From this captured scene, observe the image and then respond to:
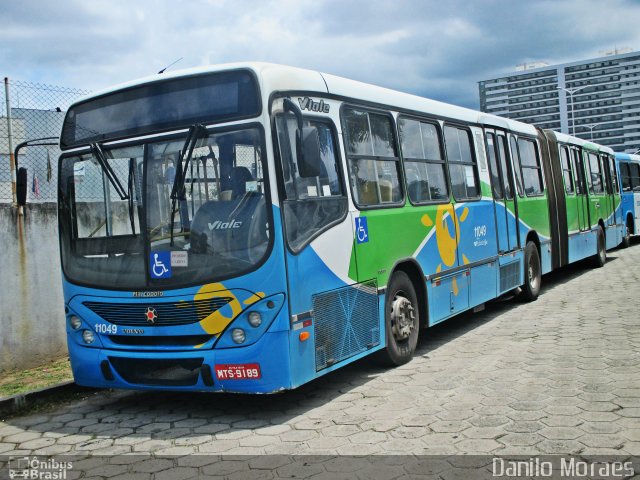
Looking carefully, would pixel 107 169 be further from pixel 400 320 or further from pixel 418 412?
pixel 418 412

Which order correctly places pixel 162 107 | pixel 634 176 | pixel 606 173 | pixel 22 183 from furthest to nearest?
1. pixel 634 176
2. pixel 606 173
3. pixel 22 183
4. pixel 162 107

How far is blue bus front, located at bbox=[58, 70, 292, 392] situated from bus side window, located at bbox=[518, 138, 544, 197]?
7.17m

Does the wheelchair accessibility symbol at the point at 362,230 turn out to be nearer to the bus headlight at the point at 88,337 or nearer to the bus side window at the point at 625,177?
the bus headlight at the point at 88,337

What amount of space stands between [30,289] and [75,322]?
2.30m

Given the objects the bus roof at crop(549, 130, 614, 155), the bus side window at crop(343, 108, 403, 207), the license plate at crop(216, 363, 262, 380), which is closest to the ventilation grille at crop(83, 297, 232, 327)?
the license plate at crop(216, 363, 262, 380)

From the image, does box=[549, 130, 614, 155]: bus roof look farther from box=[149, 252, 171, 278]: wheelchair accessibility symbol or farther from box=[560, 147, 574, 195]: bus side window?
box=[149, 252, 171, 278]: wheelchair accessibility symbol

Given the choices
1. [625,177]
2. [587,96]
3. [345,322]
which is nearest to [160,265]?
[345,322]

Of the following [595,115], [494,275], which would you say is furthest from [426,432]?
[595,115]

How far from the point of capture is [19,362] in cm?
775

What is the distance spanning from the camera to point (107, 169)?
5.88 meters

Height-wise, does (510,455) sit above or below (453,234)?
below

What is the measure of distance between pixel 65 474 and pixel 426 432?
2548mm

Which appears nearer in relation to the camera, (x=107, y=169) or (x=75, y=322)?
(x=107, y=169)

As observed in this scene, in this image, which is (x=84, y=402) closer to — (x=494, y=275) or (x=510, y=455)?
(x=510, y=455)
